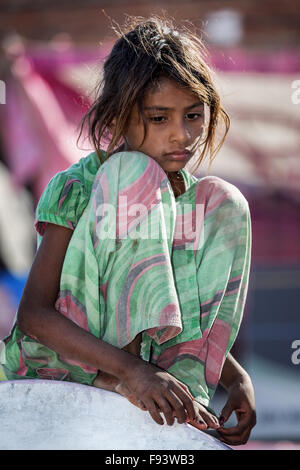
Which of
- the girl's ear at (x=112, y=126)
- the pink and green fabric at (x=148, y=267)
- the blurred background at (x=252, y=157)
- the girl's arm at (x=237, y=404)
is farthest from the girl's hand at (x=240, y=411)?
the blurred background at (x=252, y=157)

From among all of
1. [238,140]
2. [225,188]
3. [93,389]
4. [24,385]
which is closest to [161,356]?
[93,389]

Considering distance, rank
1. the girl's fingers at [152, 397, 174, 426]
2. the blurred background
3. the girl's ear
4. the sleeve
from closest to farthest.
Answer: the girl's fingers at [152, 397, 174, 426], the sleeve, the girl's ear, the blurred background

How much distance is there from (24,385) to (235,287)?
0.50 m

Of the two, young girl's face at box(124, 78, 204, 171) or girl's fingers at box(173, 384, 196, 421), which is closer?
girl's fingers at box(173, 384, 196, 421)

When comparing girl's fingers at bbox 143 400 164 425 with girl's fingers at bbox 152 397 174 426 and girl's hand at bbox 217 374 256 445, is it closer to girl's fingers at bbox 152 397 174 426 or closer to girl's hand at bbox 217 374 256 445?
girl's fingers at bbox 152 397 174 426

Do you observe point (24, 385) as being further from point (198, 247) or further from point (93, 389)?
point (198, 247)

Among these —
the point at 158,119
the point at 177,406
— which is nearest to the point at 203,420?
the point at 177,406

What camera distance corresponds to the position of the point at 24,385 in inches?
59.5

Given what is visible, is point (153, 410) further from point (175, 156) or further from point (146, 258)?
point (175, 156)

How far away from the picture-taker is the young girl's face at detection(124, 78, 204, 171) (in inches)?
63.4

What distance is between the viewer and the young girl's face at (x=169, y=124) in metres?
1.61

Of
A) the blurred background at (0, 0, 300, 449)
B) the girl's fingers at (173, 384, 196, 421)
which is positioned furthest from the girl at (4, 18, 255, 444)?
the blurred background at (0, 0, 300, 449)

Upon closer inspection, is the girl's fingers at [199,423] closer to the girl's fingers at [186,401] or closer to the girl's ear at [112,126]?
the girl's fingers at [186,401]

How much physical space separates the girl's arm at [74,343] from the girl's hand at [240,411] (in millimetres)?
310
